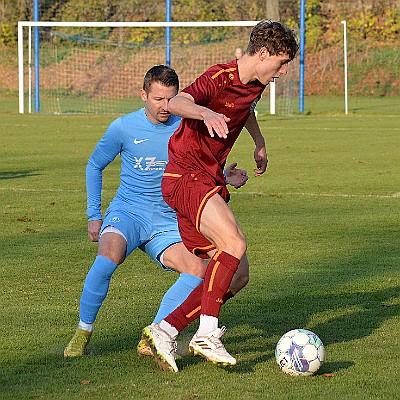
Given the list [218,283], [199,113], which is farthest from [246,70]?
[218,283]

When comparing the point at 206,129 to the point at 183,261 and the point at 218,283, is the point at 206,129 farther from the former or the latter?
the point at 183,261

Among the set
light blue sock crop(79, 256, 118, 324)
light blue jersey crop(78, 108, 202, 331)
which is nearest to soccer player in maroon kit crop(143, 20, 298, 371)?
light blue sock crop(79, 256, 118, 324)

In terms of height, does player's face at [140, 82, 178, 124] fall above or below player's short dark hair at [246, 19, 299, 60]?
below

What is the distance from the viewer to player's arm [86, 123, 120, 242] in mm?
6371

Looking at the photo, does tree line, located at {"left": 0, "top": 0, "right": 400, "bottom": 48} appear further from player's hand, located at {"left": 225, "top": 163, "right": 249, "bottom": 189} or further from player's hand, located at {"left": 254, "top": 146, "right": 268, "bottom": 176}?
player's hand, located at {"left": 225, "top": 163, "right": 249, "bottom": 189}

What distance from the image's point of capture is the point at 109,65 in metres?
37.4

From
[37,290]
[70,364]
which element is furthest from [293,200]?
[70,364]

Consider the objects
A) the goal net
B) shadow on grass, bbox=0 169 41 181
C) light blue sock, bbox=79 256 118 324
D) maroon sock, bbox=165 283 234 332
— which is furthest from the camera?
the goal net

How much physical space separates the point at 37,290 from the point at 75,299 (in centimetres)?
43

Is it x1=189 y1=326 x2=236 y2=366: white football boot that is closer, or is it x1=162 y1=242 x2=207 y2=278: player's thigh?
x1=189 y1=326 x2=236 y2=366: white football boot

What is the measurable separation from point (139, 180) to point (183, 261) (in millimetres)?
639

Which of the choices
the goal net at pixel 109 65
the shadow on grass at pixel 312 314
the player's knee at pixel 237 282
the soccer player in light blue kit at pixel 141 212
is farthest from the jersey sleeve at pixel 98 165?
the goal net at pixel 109 65

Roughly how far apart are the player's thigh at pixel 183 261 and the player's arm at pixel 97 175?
46cm

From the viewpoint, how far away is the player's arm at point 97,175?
6.37m
